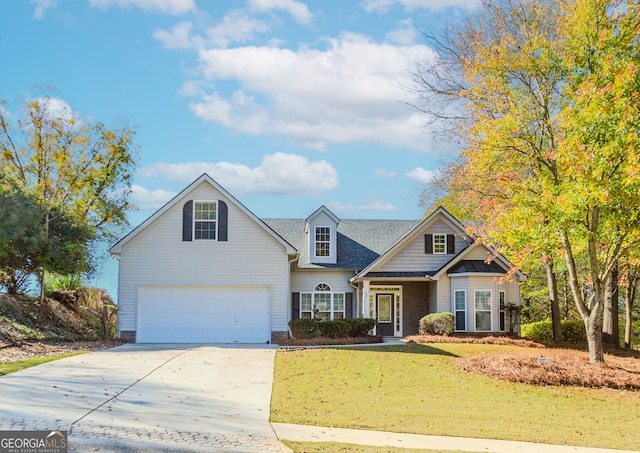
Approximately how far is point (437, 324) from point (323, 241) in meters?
6.21

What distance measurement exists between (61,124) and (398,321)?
1954 centimetres

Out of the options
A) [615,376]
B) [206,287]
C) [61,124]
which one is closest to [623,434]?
[615,376]

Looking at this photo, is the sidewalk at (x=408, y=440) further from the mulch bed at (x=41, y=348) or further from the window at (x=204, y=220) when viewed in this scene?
the window at (x=204, y=220)

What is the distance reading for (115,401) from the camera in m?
12.3

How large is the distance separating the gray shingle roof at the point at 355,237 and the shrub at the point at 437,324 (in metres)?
3.80

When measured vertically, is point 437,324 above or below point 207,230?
below

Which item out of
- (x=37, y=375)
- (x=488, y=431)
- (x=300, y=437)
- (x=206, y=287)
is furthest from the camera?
(x=206, y=287)

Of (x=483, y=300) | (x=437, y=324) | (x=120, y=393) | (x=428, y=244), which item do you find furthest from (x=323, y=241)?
(x=120, y=393)

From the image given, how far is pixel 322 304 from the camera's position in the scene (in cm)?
2852

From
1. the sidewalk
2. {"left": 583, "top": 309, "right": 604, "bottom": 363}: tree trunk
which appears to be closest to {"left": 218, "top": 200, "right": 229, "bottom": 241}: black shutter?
{"left": 583, "top": 309, "right": 604, "bottom": 363}: tree trunk

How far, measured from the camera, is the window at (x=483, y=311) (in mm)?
27266

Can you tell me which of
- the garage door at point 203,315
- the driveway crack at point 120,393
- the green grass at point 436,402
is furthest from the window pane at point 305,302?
the driveway crack at point 120,393

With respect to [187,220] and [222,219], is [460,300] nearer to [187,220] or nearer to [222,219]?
[222,219]

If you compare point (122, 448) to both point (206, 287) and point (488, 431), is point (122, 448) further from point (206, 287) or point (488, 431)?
point (206, 287)
